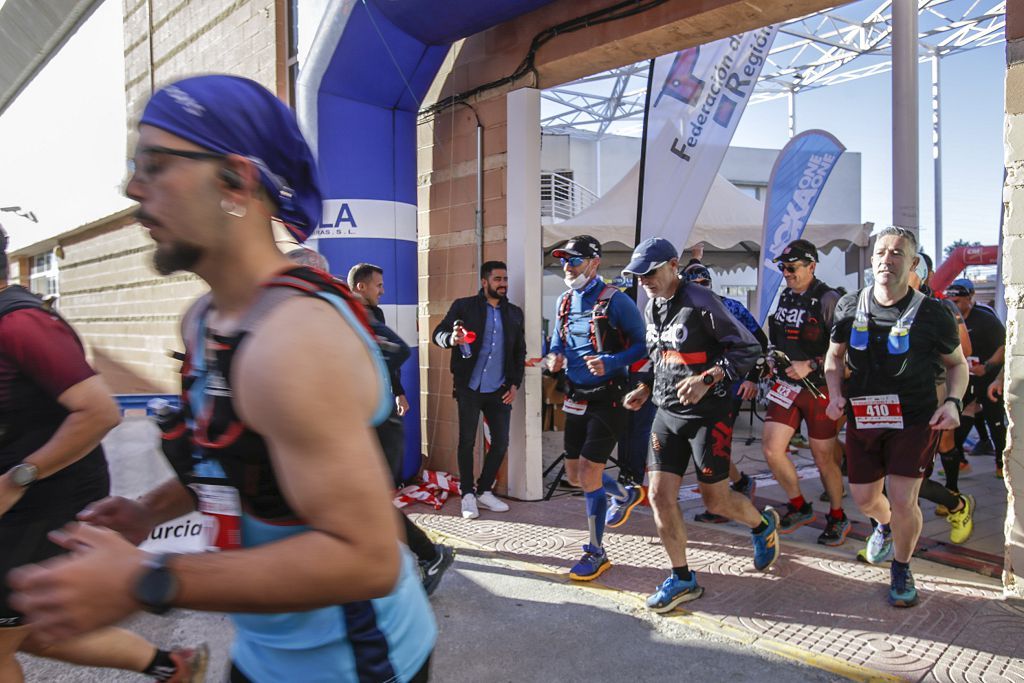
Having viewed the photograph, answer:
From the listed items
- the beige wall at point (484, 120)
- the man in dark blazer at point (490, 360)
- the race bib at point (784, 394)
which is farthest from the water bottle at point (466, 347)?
the race bib at point (784, 394)

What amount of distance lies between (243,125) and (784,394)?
488 centimetres

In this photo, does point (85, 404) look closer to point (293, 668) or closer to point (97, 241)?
point (293, 668)

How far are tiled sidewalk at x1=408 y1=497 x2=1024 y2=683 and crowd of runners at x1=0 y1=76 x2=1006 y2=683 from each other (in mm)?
177

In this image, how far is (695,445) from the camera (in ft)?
13.7

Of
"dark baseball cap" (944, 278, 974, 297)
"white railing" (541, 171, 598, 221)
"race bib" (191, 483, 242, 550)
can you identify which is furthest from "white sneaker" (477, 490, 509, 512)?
"white railing" (541, 171, 598, 221)

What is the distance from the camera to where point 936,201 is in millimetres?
23891

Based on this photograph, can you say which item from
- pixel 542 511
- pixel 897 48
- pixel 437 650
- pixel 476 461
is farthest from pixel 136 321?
pixel 897 48

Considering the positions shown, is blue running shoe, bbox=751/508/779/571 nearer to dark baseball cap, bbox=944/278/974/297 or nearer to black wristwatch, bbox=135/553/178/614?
black wristwatch, bbox=135/553/178/614

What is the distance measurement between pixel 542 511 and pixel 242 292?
5.18 metres

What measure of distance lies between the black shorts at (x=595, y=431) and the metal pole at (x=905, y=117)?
3160mm

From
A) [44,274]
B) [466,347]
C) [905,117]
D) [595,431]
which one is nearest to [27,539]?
[595,431]

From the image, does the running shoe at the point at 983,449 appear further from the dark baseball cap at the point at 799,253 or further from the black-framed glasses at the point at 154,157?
the black-framed glasses at the point at 154,157

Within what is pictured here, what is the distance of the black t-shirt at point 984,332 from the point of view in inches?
296

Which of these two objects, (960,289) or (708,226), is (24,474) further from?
(708,226)
